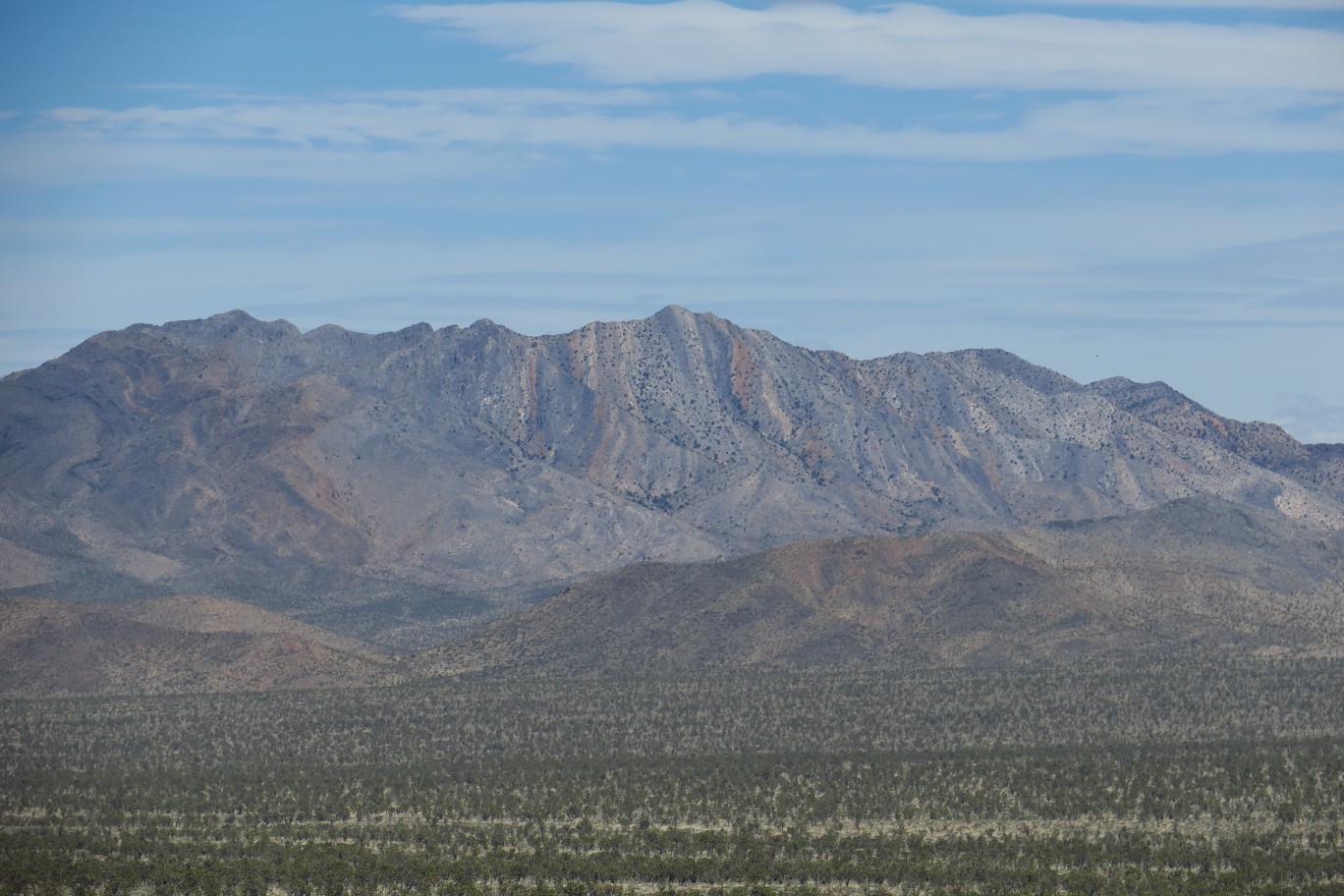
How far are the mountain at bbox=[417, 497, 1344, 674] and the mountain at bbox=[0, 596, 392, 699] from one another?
9.07 m

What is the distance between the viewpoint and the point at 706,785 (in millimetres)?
94500

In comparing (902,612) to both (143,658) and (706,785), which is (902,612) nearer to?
(143,658)

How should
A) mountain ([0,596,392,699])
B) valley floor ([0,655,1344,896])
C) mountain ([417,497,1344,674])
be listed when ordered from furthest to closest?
mountain ([417,497,1344,674]) < mountain ([0,596,392,699]) < valley floor ([0,655,1344,896])

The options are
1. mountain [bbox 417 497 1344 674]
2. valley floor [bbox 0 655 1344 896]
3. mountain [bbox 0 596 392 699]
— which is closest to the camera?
valley floor [bbox 0 655 1344 896]

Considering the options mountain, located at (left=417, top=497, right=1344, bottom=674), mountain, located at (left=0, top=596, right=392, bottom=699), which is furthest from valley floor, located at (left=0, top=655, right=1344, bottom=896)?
mountain, located at (left=417, top=497, right=1344, bottom=674)

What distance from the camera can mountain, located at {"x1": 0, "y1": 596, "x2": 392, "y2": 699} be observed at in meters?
142

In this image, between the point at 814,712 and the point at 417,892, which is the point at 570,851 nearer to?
the point at 417,892

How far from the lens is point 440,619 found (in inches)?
7805

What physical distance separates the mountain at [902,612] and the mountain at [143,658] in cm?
907

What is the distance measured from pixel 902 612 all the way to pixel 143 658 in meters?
56.4

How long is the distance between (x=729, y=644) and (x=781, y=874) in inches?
3015

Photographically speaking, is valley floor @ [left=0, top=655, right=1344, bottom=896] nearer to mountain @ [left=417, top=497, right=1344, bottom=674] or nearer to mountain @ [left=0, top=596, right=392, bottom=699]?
mountain @ [left=0, top=596, right=392, bottom=699]

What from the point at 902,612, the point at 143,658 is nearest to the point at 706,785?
the point at 902,612

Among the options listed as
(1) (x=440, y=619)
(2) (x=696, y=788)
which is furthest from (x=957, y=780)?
(1) (x=440, y=619)
